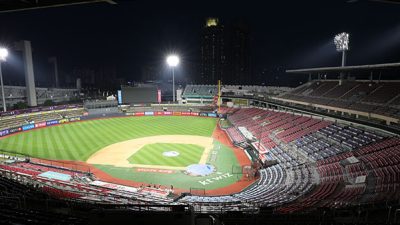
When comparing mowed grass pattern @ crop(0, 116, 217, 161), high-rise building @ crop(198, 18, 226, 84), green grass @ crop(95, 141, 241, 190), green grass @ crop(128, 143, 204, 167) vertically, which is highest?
high-rise building @ crop(198, 18, 226, 84)

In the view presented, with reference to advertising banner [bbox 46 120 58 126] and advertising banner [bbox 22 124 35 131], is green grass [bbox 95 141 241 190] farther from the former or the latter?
advertising banner [bbox 46 120 58 126]

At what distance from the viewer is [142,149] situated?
1345 inches

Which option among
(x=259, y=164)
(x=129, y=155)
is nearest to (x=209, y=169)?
(x=259, y=164)

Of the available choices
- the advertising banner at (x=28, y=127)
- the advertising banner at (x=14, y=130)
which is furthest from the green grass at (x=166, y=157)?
the advertising banner at (x=28, y=127)

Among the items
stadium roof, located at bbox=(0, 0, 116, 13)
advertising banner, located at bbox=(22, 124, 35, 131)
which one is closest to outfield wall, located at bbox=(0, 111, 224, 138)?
advertising banner, located at bbox=(22, 124, 35, 131)

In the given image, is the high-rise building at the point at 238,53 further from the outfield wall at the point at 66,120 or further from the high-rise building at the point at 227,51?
the outfield wall at the point at 66,120

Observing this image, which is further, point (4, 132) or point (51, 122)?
point (51, 122)

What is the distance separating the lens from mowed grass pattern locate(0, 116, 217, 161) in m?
33.6

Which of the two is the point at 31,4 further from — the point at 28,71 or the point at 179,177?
the point at 28,71

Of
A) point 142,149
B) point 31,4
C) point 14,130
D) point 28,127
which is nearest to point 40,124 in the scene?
point 28,127

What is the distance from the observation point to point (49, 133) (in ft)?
142

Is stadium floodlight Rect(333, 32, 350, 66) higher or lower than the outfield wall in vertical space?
higher

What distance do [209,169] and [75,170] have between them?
44.6 feet

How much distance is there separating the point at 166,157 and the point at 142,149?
4.95 m
